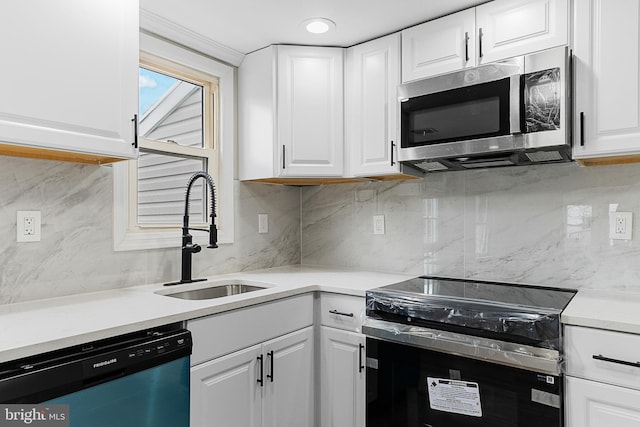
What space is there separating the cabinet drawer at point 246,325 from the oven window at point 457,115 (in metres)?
0.97

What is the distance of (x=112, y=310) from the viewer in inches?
59.3

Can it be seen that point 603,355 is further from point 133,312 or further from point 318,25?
point 318,25

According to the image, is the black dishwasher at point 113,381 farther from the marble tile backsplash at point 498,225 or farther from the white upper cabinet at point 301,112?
the marble tile backsplash at point 498,225

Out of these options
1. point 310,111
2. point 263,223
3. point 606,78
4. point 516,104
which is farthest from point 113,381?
point 606,78

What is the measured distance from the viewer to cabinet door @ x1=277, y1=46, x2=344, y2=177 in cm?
236

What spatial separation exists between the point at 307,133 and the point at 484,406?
158 centimetres

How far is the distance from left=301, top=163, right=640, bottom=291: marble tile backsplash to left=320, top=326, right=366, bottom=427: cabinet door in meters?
0.67

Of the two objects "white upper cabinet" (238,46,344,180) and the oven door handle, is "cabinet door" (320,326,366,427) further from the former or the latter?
"white upper cabinet" (238,46,344,180)

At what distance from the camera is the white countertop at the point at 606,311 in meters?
1.38

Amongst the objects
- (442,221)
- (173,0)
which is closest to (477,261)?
(442,221)

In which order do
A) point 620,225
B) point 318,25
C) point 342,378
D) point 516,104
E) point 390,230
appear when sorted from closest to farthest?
point 516,104
point 620,225
point 342,378
point 318,25
point 390,230

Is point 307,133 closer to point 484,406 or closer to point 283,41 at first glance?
point 283,41

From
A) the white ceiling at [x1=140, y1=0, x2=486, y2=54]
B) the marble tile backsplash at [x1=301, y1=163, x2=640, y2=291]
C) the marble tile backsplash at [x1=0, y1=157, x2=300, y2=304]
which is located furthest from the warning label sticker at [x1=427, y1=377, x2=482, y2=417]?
the white ceiling at [x1=140, y1=0, x2=486, y2=54]

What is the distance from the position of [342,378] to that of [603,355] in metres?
1.09
